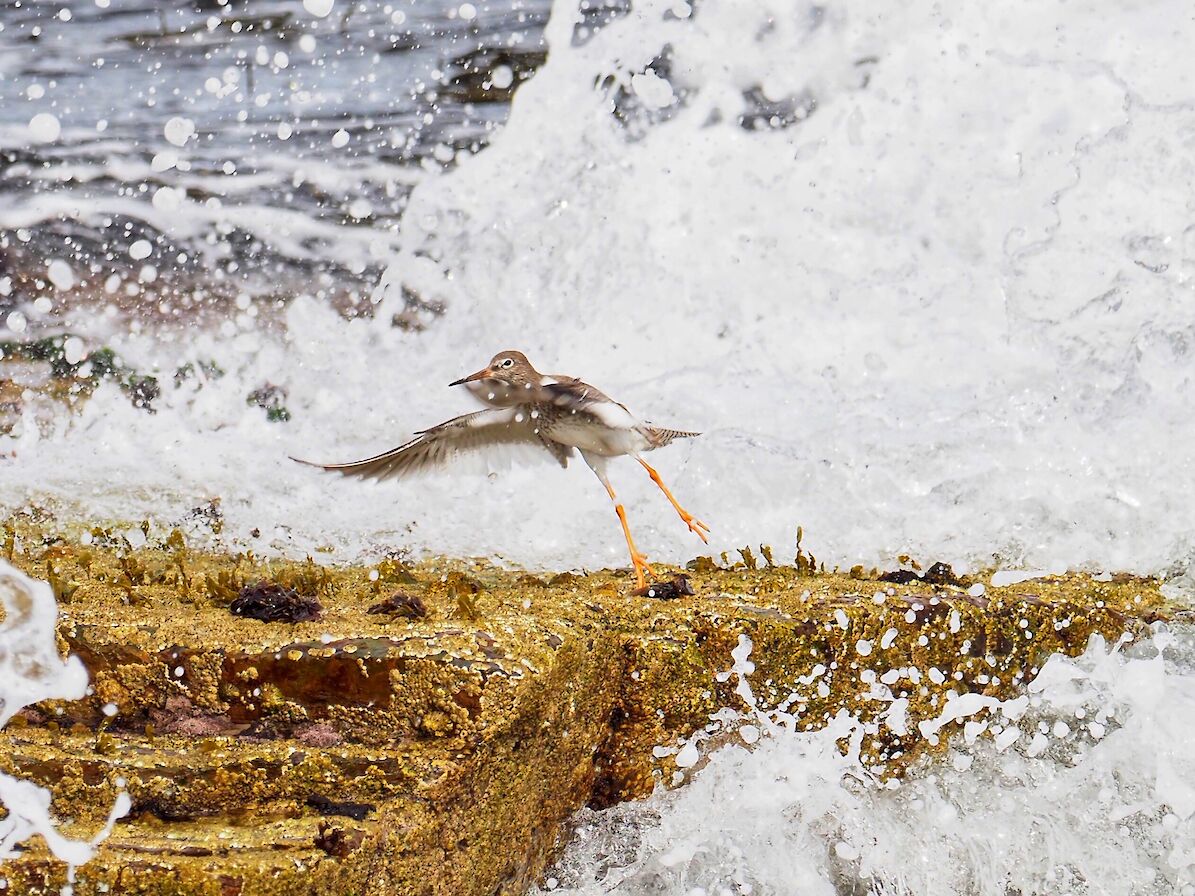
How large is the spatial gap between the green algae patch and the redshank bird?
15.9 inches

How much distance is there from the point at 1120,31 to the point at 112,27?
7.47 meters

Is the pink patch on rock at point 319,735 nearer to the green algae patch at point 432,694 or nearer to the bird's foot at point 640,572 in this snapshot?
the green algae patch at point 432,694

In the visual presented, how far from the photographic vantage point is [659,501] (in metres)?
5.16

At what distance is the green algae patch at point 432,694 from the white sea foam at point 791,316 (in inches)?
43.3

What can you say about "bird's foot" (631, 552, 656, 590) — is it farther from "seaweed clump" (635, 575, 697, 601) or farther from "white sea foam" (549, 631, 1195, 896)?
"white sea foam" (549, 631, 1195, 896)

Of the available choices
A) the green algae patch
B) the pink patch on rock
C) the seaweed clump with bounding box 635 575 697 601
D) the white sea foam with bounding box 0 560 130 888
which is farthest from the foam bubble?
the pink patch on rock

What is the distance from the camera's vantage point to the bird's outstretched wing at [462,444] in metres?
3.82

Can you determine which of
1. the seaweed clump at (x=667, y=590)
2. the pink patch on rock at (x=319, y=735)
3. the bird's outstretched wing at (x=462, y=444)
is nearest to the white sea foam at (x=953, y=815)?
the seaweed clump at (x=667, y=590)

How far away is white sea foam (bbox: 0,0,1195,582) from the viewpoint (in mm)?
5066

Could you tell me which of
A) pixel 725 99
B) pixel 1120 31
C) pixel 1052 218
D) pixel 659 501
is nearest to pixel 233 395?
pixel 659 501

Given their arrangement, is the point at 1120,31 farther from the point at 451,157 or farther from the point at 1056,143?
the point at 451,157

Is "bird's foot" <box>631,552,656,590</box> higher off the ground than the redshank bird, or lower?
lower

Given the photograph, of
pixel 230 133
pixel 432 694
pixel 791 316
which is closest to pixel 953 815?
pixel 432 694

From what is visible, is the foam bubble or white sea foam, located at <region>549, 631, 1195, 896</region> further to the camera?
the foam bubble
